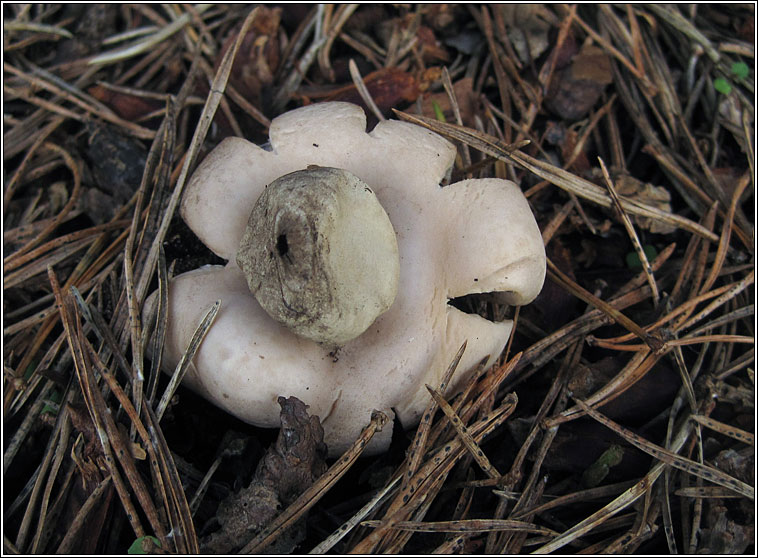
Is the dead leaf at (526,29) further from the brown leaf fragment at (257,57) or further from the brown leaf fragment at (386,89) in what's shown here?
the brown leaf fragment at (257,57)

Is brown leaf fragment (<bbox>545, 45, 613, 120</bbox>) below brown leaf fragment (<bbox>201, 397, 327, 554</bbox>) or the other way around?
the other way around

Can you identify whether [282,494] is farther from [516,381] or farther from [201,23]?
[201,23]

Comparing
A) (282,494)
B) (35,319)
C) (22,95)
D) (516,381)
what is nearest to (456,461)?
(516,381)

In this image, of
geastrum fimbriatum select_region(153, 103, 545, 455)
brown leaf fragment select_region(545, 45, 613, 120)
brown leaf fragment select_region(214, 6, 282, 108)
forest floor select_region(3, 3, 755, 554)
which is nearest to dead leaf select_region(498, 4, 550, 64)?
forest floor select_region(3, 3, 755, 554)

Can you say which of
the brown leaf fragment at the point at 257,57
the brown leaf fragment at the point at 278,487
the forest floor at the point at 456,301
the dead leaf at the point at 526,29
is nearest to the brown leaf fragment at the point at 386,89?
the forest floor at the point at 456,301

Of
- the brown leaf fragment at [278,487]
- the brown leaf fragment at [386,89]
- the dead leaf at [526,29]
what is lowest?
the brown leaf fragment at [278,487]

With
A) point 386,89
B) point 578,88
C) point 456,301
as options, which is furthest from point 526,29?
point 456,301

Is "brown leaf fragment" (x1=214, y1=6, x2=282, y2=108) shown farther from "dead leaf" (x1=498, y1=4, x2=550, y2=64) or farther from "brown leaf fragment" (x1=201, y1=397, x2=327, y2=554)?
"brown leaf fragment" (x1=201, y1=397, x2=327, y2=554)
